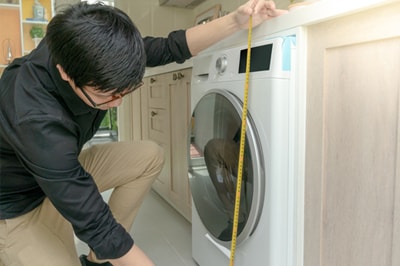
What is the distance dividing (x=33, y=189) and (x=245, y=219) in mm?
662

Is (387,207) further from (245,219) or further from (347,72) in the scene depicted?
(245,219)

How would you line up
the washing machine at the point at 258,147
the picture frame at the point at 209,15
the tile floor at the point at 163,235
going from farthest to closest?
1. the picture frame at the point at 209,15
2. the tile floor at the point at 163,235
3. the washing machine at the point at 258,147

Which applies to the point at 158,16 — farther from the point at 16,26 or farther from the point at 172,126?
the point at 172,126

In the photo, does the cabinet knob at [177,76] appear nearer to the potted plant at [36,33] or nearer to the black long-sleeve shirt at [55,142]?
the black long-sleeve shirt at [55,142]

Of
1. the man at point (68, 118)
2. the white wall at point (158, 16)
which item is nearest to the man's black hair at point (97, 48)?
the man at point (68, 118)

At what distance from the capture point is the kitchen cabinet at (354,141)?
2.42 ft

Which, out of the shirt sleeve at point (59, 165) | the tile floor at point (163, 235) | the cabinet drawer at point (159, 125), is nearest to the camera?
the shirt sleeve at point (59, 165)

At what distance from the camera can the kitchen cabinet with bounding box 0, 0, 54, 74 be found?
295cm

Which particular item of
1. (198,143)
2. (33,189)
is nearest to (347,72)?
(198,143)

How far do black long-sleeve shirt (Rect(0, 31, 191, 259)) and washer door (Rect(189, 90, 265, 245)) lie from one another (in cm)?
40

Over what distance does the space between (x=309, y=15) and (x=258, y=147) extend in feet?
1.25

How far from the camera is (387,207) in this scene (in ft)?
2.47

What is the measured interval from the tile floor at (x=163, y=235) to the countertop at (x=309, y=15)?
0.98 m

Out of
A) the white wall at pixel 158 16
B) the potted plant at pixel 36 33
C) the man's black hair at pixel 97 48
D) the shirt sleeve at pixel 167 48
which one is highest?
the white wall at pixel 158 16
